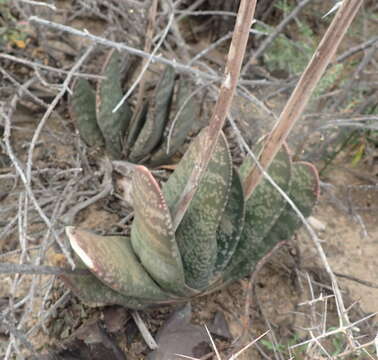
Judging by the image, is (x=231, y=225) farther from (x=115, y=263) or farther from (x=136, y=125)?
(x=136, y=125)

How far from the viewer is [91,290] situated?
3.28 ft

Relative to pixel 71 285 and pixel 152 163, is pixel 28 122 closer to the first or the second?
pixel 152 163

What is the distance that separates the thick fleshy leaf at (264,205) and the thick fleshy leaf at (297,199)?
0.18 ft

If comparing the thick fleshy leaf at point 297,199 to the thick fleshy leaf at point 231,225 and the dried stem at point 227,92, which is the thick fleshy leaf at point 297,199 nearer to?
the thick fleshy leaf at point 231,225

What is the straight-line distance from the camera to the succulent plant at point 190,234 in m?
0.91

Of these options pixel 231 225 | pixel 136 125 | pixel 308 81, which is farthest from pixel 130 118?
pixel 308 81

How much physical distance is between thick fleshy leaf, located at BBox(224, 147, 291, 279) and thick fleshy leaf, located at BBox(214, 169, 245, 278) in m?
0.05

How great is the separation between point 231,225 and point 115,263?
11.2 inches

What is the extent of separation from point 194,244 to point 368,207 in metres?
0.93

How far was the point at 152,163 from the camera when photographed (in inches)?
60.9

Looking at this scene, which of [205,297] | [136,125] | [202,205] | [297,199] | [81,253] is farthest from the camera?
[136,125]

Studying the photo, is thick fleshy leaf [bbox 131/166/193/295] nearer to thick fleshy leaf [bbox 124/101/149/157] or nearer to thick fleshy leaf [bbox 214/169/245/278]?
thick fleshy leaf [bbox 214/169/245/278]

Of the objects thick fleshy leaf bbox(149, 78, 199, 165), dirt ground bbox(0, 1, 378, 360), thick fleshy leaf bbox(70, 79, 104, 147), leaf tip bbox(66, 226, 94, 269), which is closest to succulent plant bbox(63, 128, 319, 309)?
leaf tip bbox(66, 226, 94, 269)

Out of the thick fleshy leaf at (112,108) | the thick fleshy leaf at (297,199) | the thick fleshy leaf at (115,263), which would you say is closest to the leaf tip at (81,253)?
the thick fleshy leaf at (115,263)
